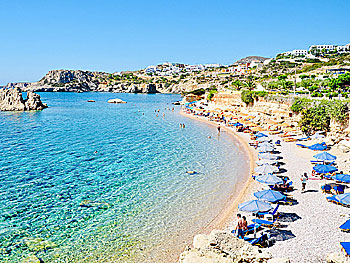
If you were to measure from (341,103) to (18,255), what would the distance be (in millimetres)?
26504

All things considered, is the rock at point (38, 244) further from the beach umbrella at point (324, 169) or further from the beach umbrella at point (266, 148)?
the beach umbrella at point (266, 148)

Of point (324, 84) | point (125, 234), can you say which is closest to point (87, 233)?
point (125, 234)

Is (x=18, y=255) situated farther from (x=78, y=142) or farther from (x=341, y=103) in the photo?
(x=341, y=103)

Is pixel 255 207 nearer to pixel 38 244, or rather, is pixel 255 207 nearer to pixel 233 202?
pixel 233 202

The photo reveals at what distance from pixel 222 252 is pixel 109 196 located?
9.17m

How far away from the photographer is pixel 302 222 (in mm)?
11203

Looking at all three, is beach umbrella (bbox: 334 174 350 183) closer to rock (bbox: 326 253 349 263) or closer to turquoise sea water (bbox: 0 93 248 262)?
turquoise sea water (bbox: 0 93 248 262)

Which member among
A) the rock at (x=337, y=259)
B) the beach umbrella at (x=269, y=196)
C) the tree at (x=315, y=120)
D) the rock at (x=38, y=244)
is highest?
the tree at (x=315, y=120)

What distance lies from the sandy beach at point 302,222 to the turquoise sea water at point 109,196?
0.82 meters

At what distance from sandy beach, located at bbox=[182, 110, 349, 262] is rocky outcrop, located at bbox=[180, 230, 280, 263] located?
2878 millimetres

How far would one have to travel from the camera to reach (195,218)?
12.5 meters

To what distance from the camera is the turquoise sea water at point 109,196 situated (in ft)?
34.4

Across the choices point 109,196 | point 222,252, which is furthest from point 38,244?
point 222,252

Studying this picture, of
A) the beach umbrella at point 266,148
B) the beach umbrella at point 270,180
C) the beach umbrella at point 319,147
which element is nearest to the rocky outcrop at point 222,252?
the beach umbrella at point 270,180
